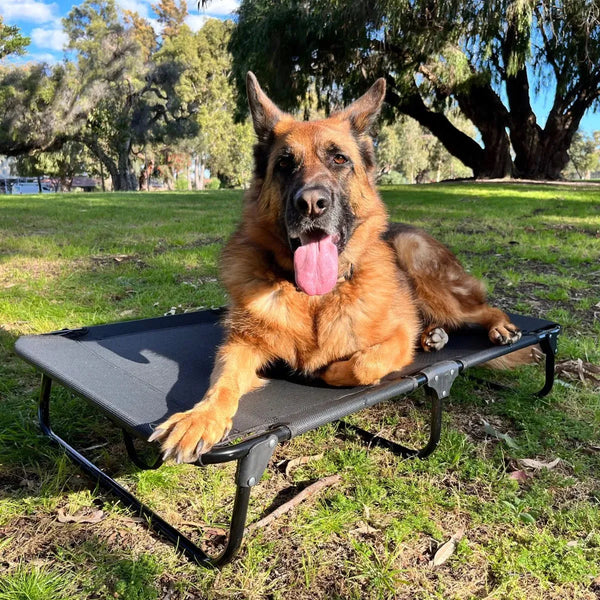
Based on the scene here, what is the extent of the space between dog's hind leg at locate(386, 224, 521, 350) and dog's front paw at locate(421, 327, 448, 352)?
0.08 meters

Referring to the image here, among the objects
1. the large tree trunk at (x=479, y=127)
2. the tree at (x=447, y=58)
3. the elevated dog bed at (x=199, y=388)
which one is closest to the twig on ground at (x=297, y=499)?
the elevated dog bed at (x=199, y=388)

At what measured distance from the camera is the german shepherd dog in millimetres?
2594

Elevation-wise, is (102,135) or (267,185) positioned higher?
(102,135)

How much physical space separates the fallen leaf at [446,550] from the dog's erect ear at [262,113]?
2.48m

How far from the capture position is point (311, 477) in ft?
8.58

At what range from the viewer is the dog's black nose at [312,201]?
8.13 ft

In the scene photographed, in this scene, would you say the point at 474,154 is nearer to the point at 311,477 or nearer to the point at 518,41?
the point at 518,41

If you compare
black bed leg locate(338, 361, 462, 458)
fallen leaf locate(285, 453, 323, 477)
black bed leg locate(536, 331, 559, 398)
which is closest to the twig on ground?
fallen leaf locate(285, 453, 323, 477)

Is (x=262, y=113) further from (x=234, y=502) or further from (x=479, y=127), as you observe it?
(x=479, y=127)

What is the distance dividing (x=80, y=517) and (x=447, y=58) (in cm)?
1587

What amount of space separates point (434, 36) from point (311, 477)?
14.2 metres

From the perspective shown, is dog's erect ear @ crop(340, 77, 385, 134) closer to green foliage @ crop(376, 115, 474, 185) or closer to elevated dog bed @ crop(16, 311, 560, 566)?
elevated dog bed @ crop(16, 311, 560, 566)

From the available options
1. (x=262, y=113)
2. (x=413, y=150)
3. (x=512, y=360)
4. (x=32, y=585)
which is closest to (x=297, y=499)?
(x=32, y=585)

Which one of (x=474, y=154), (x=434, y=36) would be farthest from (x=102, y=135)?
(x=434, y=36)
